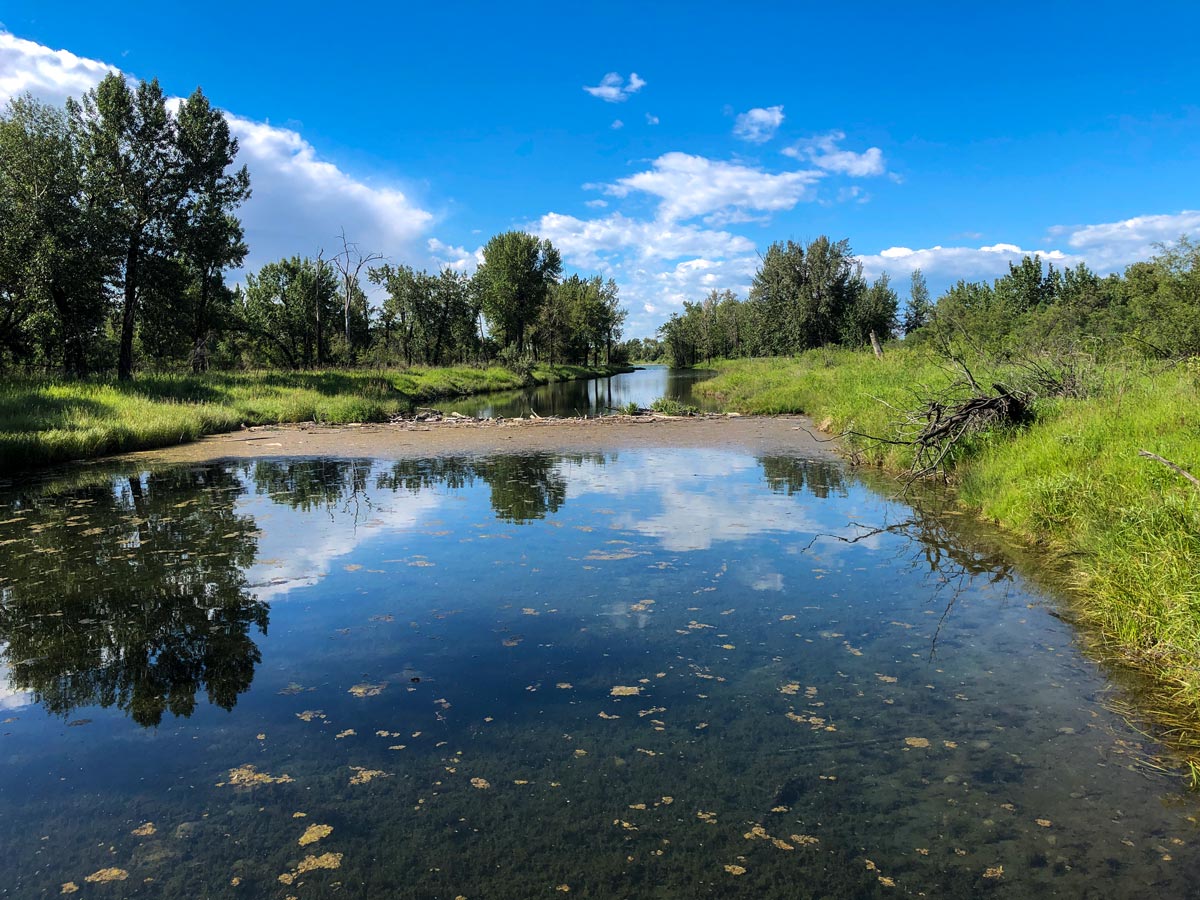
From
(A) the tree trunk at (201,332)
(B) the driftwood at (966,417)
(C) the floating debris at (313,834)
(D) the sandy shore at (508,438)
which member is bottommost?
(C) the floating debris at (313,834)

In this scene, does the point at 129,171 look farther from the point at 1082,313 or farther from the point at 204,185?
the point at 1082,313

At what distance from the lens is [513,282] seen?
66.2 meters

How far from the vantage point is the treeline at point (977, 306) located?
94.1 feet

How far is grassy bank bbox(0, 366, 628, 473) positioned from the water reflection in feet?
16.5

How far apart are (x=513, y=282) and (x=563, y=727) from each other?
213 feet

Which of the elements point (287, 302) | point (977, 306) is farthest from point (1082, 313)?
point (287, 302)

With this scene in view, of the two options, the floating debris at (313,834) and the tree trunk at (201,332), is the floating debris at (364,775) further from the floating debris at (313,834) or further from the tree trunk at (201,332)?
the tree trunk at (201,332)

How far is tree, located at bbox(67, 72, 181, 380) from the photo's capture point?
79.9ft

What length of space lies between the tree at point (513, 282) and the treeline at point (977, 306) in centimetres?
2076

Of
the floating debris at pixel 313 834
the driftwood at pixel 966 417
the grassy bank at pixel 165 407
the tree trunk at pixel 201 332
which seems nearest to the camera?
the floating debris at pixel 313 834

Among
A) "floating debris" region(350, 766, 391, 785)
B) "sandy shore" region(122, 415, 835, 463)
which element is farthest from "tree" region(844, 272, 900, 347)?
"floating debris" region(350, 766, 391, 785)

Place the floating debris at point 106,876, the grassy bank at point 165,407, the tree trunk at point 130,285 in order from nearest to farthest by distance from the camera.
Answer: the floating debris at point 106,876 → the grassy bank at point 165,407 → the tree trunk at point 130,285

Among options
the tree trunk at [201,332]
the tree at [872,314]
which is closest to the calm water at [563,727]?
the tree trunk at [201,332]

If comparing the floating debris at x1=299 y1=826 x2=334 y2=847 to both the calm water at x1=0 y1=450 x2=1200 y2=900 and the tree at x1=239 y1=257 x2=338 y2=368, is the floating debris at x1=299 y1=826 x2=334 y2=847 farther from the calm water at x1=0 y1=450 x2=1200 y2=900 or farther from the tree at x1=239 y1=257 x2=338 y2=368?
the tree at x1=239 y1=257 x2=338 y2=368
